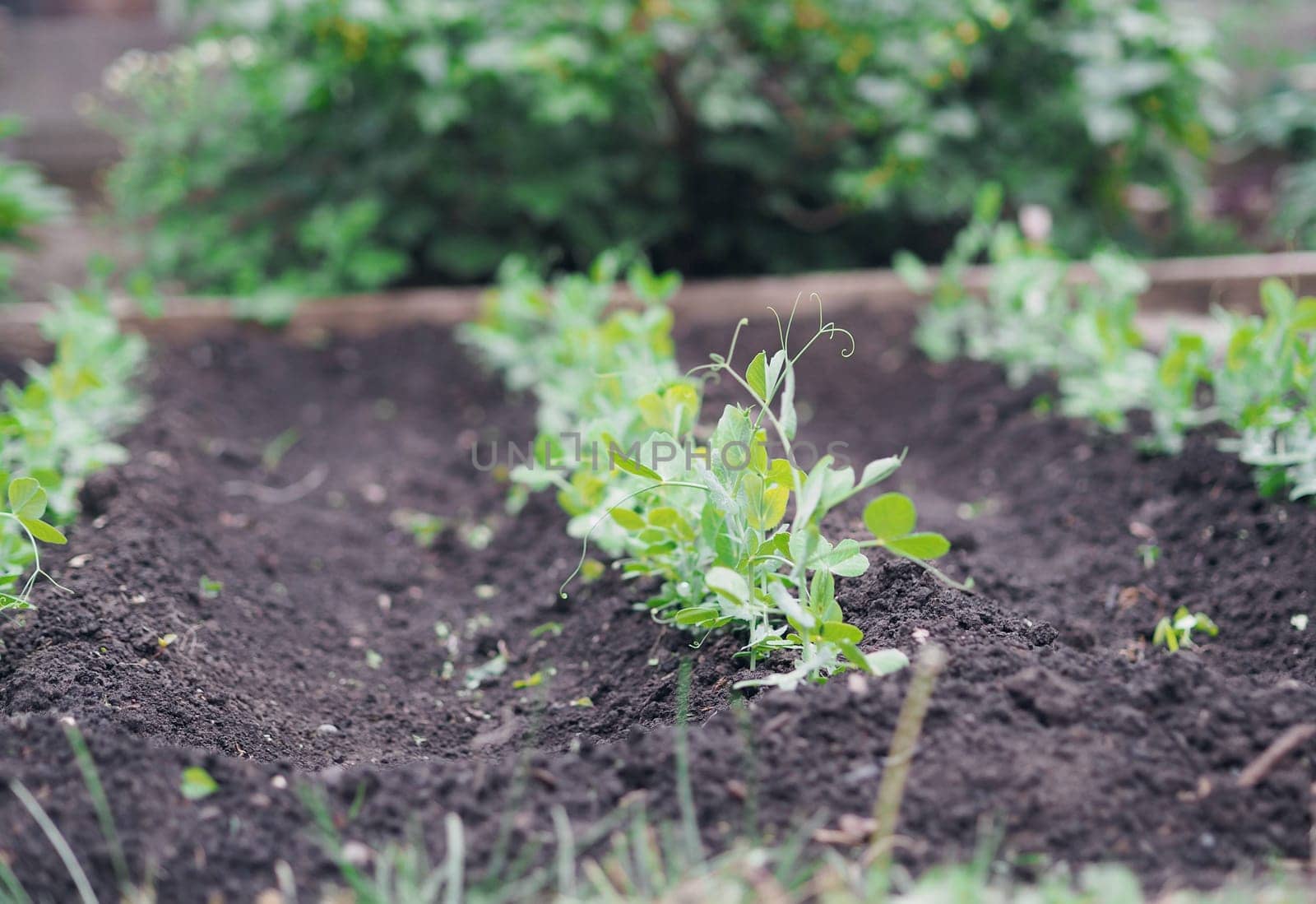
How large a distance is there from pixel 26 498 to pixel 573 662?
0.97 meters

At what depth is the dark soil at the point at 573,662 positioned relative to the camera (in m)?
1.24

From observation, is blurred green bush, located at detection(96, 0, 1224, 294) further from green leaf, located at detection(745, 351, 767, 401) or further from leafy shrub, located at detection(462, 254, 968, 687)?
green leaf, located at detection(745, 351, 767, 401)

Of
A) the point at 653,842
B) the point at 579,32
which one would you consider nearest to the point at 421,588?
the point at 653,842

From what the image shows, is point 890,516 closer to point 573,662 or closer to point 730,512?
point 730,512

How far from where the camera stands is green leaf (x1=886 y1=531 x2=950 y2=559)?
4.26ft

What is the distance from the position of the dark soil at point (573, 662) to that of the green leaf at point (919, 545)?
0.19m

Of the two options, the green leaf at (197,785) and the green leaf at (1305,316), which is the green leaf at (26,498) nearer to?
the green leaf at (197,785)

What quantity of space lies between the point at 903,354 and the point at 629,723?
2.25 meters

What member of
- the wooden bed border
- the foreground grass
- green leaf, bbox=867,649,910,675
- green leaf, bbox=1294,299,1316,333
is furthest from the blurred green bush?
the foreground grass

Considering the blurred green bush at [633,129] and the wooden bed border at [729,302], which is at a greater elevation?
the blurred green bush at [633,129]

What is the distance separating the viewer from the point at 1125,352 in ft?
8.63

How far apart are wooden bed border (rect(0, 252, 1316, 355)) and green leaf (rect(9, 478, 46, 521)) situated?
224 centimetres

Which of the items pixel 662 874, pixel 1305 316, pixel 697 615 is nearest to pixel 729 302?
pixel 1305 316

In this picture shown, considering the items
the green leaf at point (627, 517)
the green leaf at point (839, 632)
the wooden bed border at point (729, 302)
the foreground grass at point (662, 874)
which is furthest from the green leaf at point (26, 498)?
the wooden bed border at point (729, 302)
